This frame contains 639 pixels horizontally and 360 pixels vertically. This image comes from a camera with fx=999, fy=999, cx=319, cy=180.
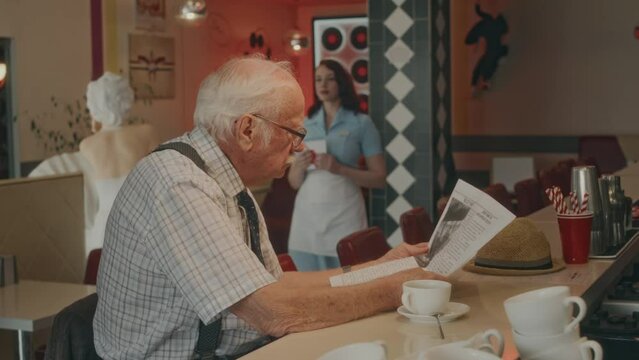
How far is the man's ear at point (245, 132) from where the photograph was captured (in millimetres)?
2559

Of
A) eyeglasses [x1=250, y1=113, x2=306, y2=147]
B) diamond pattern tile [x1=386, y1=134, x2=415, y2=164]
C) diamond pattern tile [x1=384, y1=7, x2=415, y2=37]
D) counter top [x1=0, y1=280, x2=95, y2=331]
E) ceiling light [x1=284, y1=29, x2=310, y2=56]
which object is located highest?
ceiling light [x1=284, y1=29, x2=310, y2=56]

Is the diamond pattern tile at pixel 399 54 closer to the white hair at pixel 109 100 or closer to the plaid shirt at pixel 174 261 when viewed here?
the white hair at pixel 109 100

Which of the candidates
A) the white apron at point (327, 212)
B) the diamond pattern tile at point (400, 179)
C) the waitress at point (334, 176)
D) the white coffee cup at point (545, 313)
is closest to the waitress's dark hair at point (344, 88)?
the waitress at point (334, 176)

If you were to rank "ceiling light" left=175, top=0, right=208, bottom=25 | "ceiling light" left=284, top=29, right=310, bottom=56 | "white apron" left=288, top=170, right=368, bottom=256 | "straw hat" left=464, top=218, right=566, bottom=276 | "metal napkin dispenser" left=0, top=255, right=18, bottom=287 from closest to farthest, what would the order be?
1. "straw hat" left=464, top=218, right=566, bottom=276
2. "metal napkin dispenser" left=0, top=255, right=18, bottom=287
3. "white apron" left=288, top=170, right=368, bottom=256
4. "ceiling light" left=175, top=0, right=208, bottom=25
5. "ceiling light" left=284, top=29, right=310, bottom=56

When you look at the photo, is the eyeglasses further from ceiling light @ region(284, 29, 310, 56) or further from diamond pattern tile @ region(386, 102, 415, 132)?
ceiling light @ region(284, 29, 310, 56)

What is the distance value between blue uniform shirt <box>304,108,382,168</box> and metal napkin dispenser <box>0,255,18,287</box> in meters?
2.12

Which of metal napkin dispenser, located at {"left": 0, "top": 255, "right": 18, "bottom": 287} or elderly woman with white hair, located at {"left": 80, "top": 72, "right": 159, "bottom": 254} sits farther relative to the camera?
elderly woman with white hair, located at {"left": 80, "top": 72, "right": 159, "bottom": 254}

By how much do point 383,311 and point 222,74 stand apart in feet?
2.39

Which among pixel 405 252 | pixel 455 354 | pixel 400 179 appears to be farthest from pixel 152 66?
pixel 455 354

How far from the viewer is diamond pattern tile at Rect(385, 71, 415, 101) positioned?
20.7 ft

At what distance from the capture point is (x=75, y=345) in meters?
2.50

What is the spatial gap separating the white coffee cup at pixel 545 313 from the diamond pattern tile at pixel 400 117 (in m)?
4.49

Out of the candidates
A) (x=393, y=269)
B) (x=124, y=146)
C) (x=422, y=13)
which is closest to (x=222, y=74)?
(x=393, y=269)

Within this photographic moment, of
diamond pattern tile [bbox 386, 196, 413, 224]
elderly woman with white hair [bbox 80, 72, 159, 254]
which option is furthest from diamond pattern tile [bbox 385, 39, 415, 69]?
elderly woman with white hair [bbox 80, 72, 159, 254]
